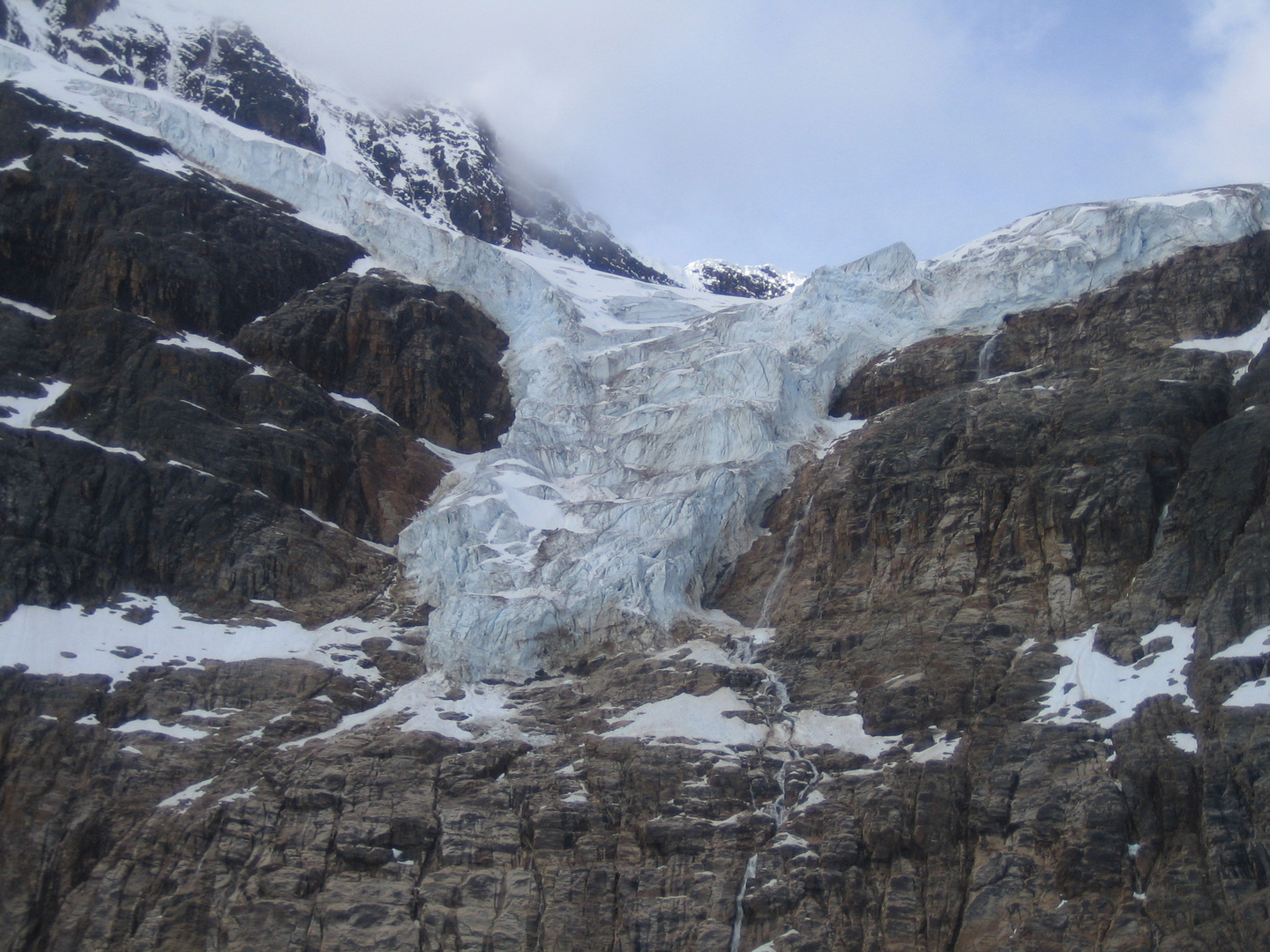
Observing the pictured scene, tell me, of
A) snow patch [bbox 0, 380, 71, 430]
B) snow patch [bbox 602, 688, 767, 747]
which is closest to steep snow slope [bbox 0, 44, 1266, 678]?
snow patch [bbox 602, 688, 767, 747]

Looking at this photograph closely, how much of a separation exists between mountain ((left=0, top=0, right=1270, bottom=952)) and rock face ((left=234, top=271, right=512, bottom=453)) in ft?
0.89

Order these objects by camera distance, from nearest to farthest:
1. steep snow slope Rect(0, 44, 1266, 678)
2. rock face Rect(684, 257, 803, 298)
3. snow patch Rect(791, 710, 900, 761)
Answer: snow patch Rect(791, 710, 900, 761)
steep snow slope Rect(0, 44, 1266, 678)
rock face Rect(684, 257, 803, 298)

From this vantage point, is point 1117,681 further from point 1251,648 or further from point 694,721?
point 694,721

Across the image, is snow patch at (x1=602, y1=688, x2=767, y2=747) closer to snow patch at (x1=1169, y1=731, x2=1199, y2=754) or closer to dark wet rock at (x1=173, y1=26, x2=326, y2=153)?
snow patch at (x1=1169, y1=731, x2=1199, y2=754)

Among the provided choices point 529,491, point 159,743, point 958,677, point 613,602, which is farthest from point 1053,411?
point 159,743

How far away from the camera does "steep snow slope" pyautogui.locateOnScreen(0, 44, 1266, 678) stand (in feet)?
192

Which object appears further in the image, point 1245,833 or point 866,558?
point 866,558

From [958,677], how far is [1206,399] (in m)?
18.2

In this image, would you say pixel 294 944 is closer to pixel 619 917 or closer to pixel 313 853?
pixel 313 853

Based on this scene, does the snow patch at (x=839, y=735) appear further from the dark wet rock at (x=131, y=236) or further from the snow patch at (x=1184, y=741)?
the dark wet rock at (x=131, y=236)

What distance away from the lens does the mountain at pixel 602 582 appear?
43.9 m

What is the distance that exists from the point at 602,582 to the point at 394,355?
24.0 meters

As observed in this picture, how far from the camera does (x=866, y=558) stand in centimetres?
5709

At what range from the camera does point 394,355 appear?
246 feet
